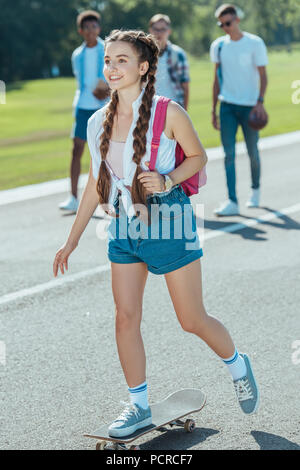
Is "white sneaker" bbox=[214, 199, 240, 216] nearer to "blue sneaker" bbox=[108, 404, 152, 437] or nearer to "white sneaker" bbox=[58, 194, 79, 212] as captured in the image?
"white sneaker" bbox=[58, 194, 79, 212]

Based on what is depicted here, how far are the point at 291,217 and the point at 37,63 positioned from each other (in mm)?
66519

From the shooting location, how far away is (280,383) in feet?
15.7

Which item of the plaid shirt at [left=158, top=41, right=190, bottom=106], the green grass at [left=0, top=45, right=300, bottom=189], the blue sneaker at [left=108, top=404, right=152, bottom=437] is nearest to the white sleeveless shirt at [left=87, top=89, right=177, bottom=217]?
the blue sneaker at [left=108, top=404, right=152, bottom=437]

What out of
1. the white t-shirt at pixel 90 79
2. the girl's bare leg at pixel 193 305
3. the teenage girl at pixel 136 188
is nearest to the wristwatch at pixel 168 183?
the teenage girl at pixel 136 188

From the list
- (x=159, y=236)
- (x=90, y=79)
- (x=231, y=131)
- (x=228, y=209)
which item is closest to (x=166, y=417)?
→ (x=159, y=236)

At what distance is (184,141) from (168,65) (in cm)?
615

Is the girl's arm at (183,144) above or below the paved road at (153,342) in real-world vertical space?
above

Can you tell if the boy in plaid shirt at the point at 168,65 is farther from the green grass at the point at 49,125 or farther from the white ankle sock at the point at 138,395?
the white ankle sock at the point at 138,395

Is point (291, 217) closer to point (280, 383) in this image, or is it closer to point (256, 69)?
point (256, 69)

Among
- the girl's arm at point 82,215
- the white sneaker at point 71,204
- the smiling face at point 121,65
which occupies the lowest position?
the white sneaker at point 71,204

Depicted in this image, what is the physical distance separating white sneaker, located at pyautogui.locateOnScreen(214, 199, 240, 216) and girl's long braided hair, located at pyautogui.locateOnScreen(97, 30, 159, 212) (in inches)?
224

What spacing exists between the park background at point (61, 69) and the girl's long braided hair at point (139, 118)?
41cm

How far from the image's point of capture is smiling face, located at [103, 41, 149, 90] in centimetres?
394

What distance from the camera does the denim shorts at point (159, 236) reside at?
3.93m
